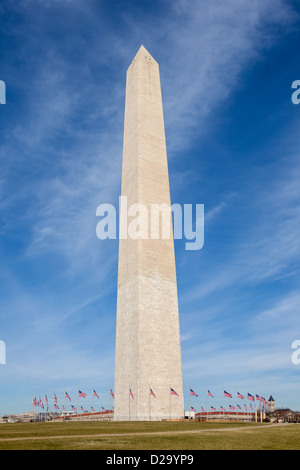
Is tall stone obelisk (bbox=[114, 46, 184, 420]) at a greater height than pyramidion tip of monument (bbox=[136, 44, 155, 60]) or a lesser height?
lesser

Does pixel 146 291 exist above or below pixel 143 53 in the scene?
below

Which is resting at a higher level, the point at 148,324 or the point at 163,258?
the point at 163,258

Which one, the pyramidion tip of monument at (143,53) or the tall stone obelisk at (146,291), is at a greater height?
the pyramidion tip of monument at (143,53)

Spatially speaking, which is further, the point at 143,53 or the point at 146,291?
the point at 143,53

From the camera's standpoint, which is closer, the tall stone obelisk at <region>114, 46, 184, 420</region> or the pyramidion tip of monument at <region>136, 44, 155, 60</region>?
the tall stone obelisk at <region>114, 46, 184, 420</region>

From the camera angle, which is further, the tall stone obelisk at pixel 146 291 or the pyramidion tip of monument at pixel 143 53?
the pyramidion tip of monument at pixel 143 53

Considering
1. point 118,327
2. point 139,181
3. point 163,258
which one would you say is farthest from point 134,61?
point 118,327
